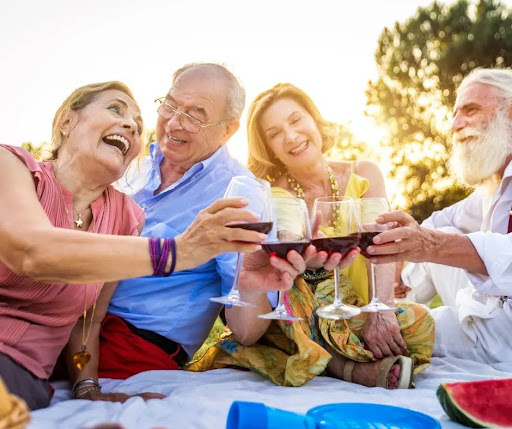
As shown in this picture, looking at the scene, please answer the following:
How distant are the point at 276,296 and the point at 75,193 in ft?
4.43

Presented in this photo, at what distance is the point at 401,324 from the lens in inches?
154

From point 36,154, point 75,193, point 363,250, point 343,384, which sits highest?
point 36,154

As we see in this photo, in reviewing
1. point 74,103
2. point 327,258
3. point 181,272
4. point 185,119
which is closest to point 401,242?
point 327,258

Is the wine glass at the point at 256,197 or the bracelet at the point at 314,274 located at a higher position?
the wine glass at the point at 256,197

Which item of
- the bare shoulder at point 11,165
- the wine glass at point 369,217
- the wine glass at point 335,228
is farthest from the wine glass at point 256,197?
the bare shoulder at point 11,165

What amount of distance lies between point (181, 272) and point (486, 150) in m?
3.25

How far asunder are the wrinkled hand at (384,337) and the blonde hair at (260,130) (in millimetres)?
2120

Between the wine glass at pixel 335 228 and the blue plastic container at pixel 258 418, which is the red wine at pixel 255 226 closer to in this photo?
the wine glass at pixel 335 228

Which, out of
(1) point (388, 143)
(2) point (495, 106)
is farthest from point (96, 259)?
(1) point (388, 143)

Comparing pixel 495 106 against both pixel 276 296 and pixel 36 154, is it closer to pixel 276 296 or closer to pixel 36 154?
pixel 276 296

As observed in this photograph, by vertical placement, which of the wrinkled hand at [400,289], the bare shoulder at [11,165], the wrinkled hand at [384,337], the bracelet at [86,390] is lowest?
the wrinkled hand at [400,289]

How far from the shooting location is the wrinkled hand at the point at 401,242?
310cm

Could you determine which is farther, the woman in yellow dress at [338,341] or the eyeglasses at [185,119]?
the eyeglasses at [185,119]

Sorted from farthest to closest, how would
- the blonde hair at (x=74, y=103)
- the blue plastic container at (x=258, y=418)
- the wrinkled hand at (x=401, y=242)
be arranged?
the blonde hair at (x=74, y=103) < the wrinkled hand at (x=401, y=242) < the blue plastic container at (x=258, y=418)
